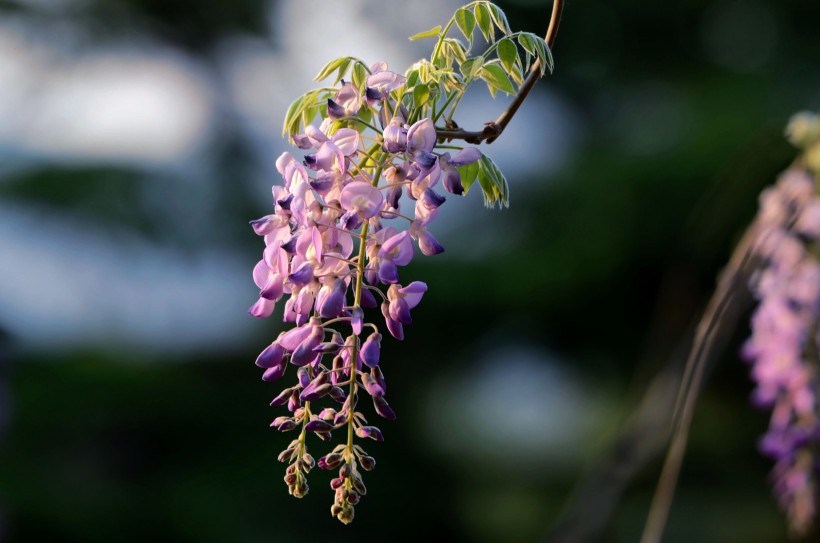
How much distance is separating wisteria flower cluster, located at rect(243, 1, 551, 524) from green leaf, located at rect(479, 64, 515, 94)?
0.05 ft

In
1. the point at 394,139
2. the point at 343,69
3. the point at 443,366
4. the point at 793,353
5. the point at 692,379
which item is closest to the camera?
the point at 394,139

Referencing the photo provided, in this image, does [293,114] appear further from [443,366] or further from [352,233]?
[443,366]

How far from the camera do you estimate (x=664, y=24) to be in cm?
732

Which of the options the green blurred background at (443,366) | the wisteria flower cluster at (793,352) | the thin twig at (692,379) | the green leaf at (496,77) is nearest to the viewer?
the green leaf at (496,77)

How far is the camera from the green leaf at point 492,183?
2.60 ft

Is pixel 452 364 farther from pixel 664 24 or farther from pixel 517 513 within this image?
pixel 664 24

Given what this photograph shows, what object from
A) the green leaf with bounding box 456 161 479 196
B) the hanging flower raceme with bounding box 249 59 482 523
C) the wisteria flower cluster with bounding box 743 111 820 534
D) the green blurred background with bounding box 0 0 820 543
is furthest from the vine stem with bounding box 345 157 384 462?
the green blurred background with bounding box 0 0 820 543

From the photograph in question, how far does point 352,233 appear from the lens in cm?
74

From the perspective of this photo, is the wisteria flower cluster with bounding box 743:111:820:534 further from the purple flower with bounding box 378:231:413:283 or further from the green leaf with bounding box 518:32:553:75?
the purple flower with bounding box 378:231:413:283

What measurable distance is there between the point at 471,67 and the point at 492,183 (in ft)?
0.32

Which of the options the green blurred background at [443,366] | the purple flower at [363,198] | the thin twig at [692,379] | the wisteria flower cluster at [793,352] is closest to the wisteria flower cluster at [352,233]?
the purple flower at [363,198]

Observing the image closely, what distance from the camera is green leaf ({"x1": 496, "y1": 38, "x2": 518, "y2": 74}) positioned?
80cm

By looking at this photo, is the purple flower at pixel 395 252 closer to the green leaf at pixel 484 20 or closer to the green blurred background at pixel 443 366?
the green leaf at pixel 484 20

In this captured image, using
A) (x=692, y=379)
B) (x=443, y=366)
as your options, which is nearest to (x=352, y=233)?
(x=692, y=379)
